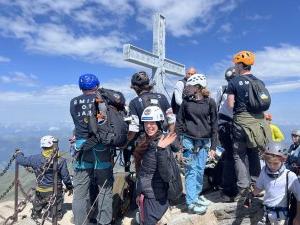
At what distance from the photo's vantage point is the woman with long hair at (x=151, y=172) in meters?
5.94


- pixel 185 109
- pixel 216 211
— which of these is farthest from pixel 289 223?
pixel 185 109

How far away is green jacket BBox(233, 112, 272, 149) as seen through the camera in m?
6.56

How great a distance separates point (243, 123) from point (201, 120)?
2.59 feet

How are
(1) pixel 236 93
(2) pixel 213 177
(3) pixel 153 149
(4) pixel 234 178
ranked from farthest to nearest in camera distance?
(2) pixel 213 177, (4) pixel 234 178, (1) pixel 236 93, (3) pixel 153 149

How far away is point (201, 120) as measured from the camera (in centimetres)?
691

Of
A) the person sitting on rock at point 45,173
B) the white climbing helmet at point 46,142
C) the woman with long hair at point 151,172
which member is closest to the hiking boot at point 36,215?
the person sitting on rock at point 45,173

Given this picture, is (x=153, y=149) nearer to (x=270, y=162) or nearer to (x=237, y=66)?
(x=270, y=162)

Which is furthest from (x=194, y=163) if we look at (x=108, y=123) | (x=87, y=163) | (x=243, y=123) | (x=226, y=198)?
(x=87, y=163)

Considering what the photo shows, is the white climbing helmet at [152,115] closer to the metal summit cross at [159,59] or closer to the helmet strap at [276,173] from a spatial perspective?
the helmet strap at [276,173]

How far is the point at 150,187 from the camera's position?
6.07m

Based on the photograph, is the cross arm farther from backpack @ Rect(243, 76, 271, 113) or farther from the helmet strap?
the helmet strap

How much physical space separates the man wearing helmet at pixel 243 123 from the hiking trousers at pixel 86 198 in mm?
2525

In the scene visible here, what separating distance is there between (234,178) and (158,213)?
195 centimetres

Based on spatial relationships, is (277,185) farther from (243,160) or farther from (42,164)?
(42,164)
